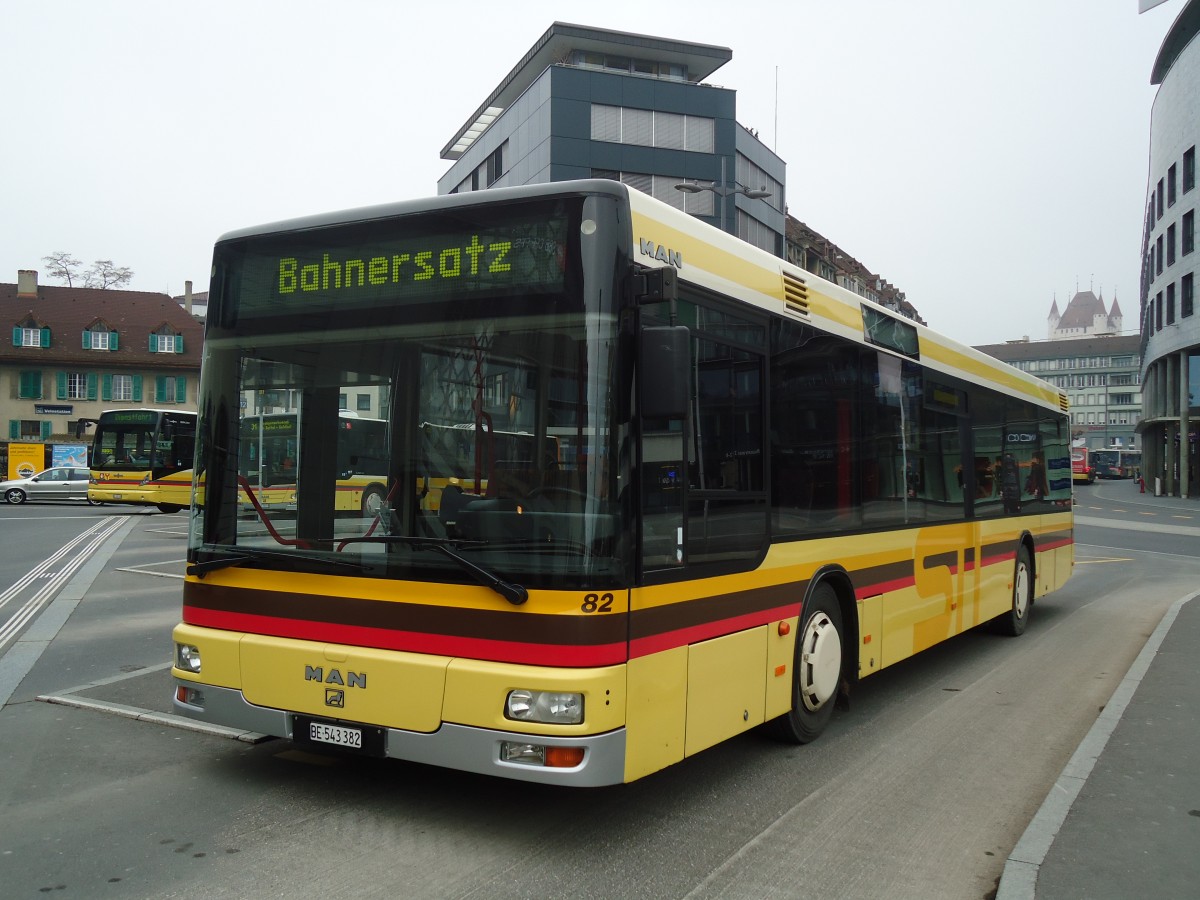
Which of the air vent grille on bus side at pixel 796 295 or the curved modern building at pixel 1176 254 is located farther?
the curved modern building at pixel 1176 254

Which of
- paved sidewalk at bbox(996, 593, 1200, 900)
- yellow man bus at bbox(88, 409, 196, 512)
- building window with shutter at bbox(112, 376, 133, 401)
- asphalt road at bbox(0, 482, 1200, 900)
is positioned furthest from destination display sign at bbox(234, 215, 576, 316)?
building window with shutter at bbox(112, 376, 133, 401)

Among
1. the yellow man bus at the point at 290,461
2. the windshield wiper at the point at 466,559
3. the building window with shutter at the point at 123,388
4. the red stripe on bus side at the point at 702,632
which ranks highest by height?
the building window with shutter at the point at 123,388

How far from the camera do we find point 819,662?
6434 mm

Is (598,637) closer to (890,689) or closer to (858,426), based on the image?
(858,426)

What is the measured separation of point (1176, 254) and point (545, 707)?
65.2 meters

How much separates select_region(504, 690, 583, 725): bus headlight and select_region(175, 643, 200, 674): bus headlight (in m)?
1.89

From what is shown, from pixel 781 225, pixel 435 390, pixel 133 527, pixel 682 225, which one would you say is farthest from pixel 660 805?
pixel 781 225

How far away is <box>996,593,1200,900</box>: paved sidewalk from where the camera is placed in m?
4.21

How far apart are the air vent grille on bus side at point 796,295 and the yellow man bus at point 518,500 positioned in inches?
1.4

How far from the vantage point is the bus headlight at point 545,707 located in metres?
4.41

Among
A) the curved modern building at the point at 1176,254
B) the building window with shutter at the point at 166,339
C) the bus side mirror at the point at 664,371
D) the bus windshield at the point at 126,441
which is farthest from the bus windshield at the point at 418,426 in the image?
the building window with shutter at the point at 166,339

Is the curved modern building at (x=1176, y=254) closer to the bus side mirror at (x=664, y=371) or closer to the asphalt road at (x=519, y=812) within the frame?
the asphalt road at (x=519, y=812)

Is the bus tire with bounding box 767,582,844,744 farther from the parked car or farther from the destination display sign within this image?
the parked car

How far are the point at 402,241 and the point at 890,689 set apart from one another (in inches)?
219
